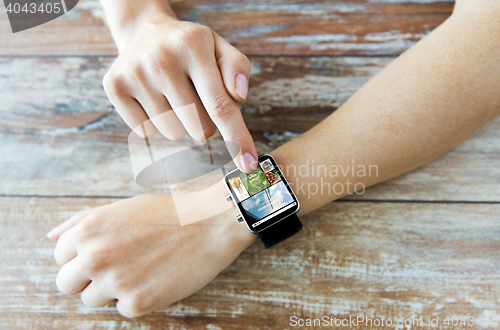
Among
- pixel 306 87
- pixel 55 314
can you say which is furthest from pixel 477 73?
pixel 55 314

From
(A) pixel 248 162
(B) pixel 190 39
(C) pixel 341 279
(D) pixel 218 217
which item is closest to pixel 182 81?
(B) pixel 190 39

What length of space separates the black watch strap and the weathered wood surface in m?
0.25

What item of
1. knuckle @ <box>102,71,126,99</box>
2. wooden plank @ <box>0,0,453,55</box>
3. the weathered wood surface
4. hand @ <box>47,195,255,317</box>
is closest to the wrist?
hand @ <box>47,195,255,317</box>

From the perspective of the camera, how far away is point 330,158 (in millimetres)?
843

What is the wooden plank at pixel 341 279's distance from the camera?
90 centimetres

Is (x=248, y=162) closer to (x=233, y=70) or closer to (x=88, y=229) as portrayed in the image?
(x=233, y=70)

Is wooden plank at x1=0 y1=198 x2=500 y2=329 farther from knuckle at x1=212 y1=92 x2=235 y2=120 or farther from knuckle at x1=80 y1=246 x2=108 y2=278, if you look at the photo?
knuckle at x1=212 y1=92 x2=235 y2=120

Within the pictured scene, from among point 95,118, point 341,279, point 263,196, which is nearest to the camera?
point 263,196

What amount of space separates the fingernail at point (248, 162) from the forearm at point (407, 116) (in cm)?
12

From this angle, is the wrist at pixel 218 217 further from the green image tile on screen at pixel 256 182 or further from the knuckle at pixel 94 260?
the knuckle at pixel 94 260

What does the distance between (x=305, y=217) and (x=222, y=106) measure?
45 centimetres

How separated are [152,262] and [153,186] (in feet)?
0.80

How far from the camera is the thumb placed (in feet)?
2.39

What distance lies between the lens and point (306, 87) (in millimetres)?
994
